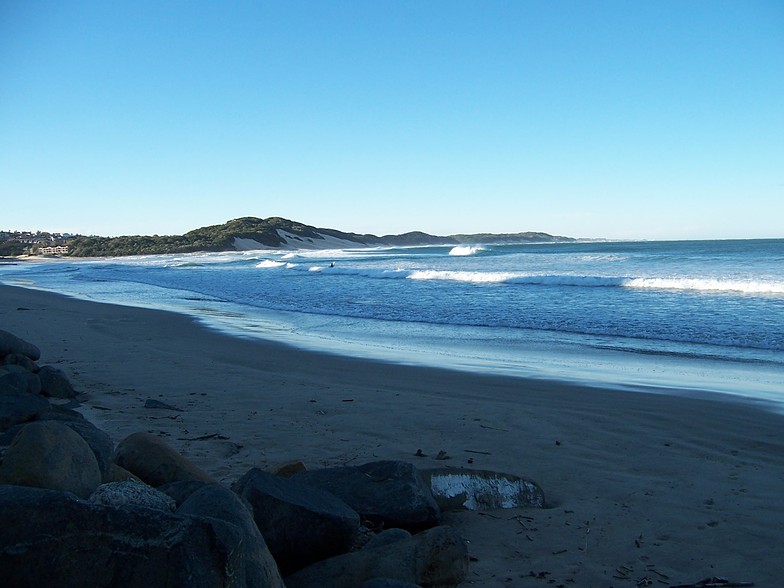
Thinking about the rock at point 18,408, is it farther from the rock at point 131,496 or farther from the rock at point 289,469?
the rock at point 131,496

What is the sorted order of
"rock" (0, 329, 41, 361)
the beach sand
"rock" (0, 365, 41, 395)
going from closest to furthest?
the beach sand
"rock" (0, 365, 41, 395)
"rock" (0, 329, 41, 361)

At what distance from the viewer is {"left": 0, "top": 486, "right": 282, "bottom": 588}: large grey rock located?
1.92m

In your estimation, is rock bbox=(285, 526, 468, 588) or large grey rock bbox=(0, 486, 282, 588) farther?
Result: rock bbox=(285, 526, 468, 588)

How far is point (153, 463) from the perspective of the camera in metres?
3.44

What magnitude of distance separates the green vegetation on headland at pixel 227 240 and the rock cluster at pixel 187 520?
69889 mm

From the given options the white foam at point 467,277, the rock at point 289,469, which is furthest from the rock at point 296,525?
the white foam at point 467,277

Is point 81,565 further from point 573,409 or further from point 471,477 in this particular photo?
point 573,409

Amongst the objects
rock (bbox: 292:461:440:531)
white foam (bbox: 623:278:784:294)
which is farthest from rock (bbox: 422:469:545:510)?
white foam (bbox: 623:278:784:294)

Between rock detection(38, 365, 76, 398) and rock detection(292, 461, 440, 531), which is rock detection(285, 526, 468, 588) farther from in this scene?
rock detection(38, 365, 76, 398)

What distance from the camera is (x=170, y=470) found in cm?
344

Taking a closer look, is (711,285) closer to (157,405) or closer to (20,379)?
(157,405)

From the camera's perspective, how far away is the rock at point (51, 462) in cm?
251

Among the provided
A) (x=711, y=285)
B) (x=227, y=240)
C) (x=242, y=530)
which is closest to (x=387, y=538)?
(x=242, y=530)

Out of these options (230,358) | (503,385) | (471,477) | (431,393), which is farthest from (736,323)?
(471,477)
